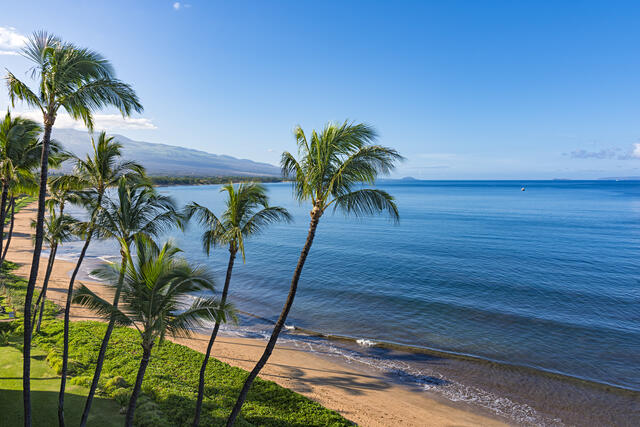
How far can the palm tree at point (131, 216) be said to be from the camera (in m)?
11.3

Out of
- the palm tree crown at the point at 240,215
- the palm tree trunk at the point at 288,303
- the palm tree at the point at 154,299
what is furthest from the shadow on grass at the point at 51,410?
the palm tree crown at the point at 240,215

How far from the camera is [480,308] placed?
91.3 ft

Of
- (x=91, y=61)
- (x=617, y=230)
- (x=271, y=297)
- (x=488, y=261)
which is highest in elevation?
(x=91, y=61)

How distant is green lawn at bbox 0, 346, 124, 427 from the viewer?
11.9 m

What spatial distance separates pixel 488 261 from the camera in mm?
41844

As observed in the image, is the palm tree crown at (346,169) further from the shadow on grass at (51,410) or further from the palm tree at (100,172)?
the shadow on grass at (51,410)

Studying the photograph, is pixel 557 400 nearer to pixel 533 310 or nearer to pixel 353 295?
pixel 533 310

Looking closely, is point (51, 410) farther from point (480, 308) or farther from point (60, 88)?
point (480, 308)

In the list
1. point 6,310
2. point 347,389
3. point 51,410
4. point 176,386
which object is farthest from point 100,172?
point 6,310

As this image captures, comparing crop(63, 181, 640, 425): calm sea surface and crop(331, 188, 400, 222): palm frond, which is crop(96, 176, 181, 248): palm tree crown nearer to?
crop(331, 188, 400, 222): palm frond

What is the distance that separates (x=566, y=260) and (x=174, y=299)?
155 feet

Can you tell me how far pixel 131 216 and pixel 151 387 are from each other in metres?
8.26

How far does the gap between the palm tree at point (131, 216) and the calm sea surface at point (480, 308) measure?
13.8 meters

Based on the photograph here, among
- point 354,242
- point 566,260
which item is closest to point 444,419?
point 566,260
